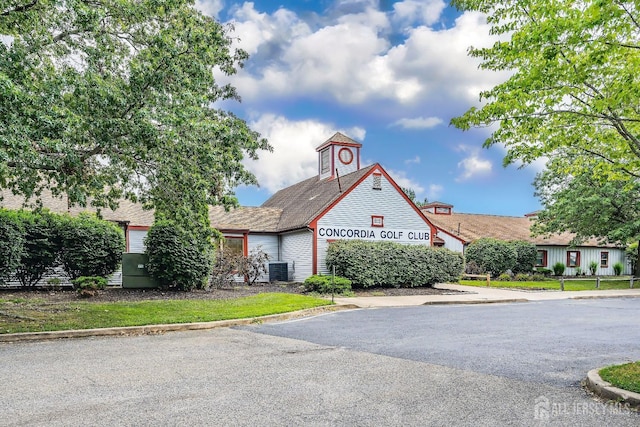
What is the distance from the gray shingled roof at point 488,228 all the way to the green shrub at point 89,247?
22.8 metres

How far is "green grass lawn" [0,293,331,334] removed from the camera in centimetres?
1007

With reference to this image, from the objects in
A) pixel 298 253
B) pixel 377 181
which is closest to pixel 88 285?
pixel 298 253

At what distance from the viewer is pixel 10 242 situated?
595 inches

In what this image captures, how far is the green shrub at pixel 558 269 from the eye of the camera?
36.0m

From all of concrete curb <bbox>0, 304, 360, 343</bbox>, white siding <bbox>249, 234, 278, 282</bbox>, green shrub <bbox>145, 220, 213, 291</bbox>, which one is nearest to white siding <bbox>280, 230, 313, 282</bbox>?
white siding <bbox>249, 234, 278, 282</bbox>

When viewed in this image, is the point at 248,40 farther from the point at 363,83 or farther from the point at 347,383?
the point at 347,383

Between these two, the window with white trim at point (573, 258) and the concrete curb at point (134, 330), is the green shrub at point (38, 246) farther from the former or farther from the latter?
the window with white trim at point (573, 258)

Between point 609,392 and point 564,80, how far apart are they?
13.6 feet

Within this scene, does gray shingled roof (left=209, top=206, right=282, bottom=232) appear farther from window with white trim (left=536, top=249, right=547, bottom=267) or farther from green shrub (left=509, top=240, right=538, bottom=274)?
window with white trim (left=536, top=249, right=547, bottom=267)

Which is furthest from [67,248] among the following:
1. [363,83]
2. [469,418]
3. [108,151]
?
[469,418]

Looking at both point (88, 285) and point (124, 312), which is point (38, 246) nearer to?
point (88, 285)

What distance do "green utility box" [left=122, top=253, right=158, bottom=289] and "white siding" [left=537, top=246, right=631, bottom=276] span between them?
3071cm

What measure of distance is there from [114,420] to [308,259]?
18.3 metres

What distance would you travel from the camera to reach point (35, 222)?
16.3m
